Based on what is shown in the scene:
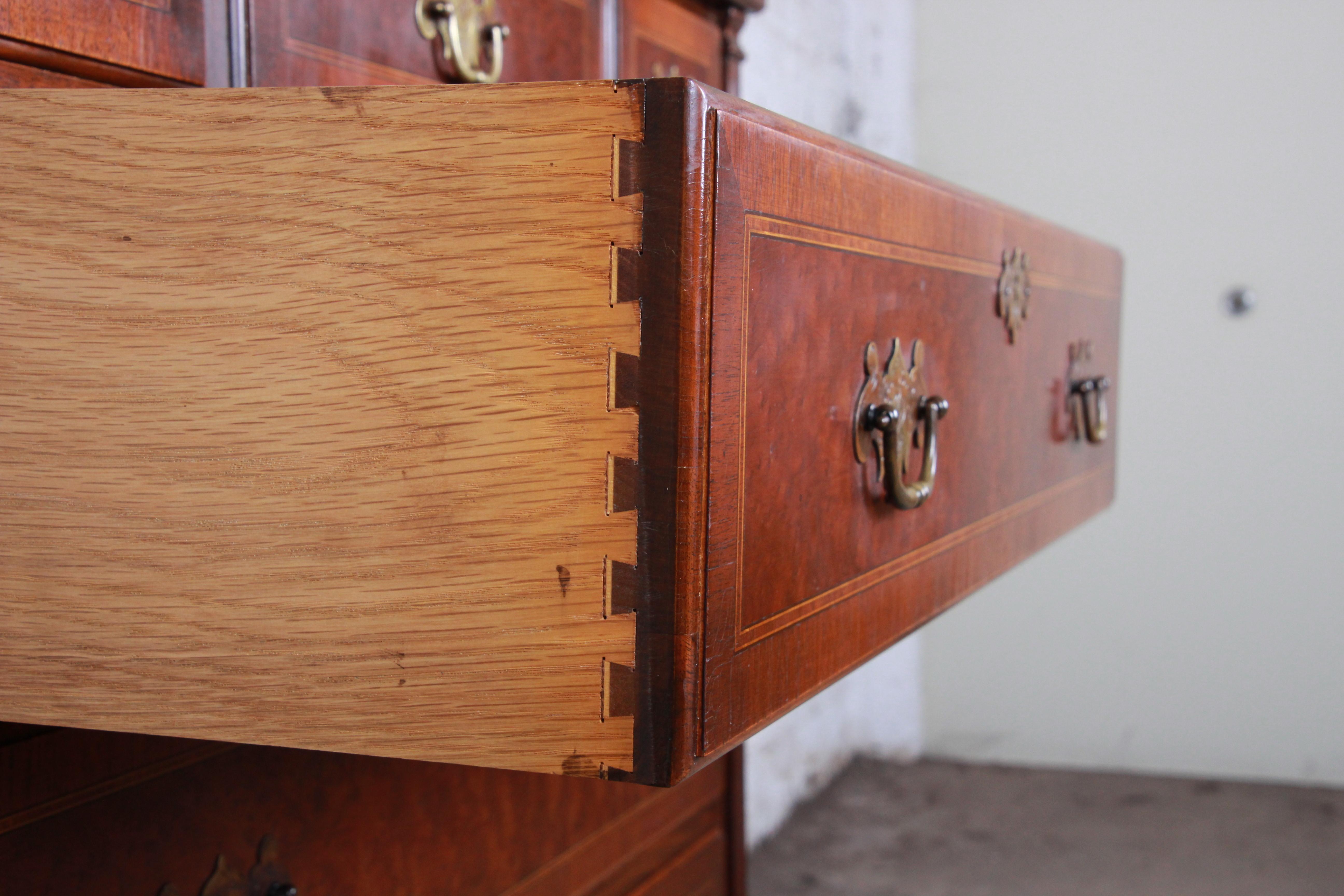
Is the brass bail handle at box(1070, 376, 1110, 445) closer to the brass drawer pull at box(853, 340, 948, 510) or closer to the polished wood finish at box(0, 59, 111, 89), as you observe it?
the brass drawer pull at box(853, 340, 948, 510)

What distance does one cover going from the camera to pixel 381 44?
800 millimetres

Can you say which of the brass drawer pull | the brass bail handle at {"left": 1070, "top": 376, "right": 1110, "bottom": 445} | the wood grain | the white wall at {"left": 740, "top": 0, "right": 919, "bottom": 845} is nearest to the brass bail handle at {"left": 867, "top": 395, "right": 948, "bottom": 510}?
the brass drawer pull

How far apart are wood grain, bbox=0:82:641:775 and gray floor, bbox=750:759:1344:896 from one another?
76.2 inches

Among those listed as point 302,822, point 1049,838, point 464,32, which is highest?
point 464,32

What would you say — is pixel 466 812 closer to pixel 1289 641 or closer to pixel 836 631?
pixel 836 631

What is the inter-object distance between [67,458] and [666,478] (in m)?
0.25

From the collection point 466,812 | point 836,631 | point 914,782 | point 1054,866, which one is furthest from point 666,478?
point 914,782

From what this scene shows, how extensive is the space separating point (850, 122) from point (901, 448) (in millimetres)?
2486

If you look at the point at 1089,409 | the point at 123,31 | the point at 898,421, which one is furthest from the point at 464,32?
the point at 1089,409

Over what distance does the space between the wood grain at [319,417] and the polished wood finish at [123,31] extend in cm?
12

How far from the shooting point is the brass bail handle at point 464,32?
0.84m

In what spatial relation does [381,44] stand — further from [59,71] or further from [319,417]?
[319,417]

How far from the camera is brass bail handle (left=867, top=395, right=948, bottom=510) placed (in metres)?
0.61

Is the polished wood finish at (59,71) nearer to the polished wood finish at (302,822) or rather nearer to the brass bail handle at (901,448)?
the polished wood finish at (302,822)
